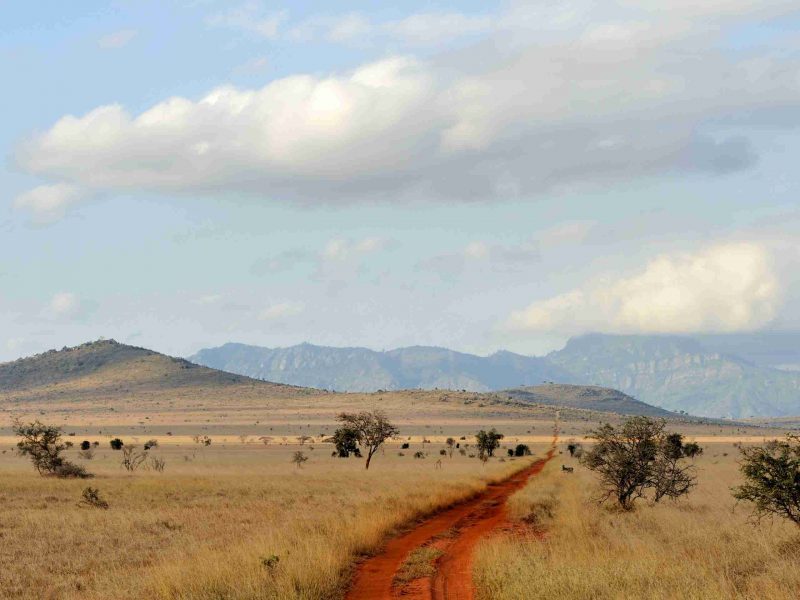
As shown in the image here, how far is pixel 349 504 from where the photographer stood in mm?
36375

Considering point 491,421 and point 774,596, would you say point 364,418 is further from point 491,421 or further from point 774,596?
point 491,421

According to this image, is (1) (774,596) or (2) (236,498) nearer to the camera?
(1) (774,596)

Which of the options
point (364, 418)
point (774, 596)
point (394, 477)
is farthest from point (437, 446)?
point (774, 596)

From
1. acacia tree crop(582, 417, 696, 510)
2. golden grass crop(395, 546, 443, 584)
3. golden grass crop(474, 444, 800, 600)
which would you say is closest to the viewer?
golden grass crop(474, 444, 800, 600)

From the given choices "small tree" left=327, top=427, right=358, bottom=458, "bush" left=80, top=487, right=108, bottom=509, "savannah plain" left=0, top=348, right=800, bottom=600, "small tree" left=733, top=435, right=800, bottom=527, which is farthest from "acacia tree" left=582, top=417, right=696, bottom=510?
"small tree" left=327, top=427, right=358, bottom=458

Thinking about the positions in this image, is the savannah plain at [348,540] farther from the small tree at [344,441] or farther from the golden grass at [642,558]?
the small tree at [344,441]

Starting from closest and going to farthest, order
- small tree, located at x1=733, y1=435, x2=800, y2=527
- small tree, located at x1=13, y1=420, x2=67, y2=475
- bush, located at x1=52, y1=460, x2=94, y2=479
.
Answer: small tree, located at x1=733, y1=435, x2=800, y2=527
bush, located at x1=52, y1=460, x2=94, y2=479
small tree, located at x1=13, y1=420, x2=67, y2=475

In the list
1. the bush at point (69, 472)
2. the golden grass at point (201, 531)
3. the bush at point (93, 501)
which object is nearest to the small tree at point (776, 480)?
the golden grass at point (201, 531)

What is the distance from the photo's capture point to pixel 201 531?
29578 mm

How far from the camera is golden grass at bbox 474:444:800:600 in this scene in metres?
15.8

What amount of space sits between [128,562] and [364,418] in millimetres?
51488

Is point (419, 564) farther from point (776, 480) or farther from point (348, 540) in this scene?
point (776, 480)

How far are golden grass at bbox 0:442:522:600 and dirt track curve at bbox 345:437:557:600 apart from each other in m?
0.64

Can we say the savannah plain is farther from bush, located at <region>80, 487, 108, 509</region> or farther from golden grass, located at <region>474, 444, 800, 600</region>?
bush, located at <region>80, 487, 108, 509</region>
